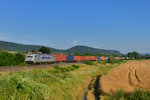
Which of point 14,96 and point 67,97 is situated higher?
point 14,96

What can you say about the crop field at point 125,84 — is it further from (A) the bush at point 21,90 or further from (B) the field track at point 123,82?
(A) the bush at point 21,90

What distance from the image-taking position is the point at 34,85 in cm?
883

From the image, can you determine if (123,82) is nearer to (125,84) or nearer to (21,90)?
(125,84)

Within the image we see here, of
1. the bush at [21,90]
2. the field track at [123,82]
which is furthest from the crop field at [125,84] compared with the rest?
the bush at [21,90]

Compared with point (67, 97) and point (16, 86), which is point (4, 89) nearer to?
point (16, 86)

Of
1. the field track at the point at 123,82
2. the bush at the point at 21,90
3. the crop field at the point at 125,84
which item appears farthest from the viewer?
the field track at the point at 123,82

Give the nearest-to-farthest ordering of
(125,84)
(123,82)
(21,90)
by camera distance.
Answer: (21,90), (125,84), (123,82)

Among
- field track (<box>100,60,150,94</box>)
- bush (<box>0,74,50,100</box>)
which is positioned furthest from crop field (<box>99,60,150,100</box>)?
bush (<box>0,74,50,100</box>)

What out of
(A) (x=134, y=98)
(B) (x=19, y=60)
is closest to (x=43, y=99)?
(A) (x=134, y=98)

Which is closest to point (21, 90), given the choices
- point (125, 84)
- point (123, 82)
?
point (125, 84)

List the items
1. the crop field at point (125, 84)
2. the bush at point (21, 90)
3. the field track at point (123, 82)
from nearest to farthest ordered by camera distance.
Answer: the bush at point (21, 90) < the crop field at point (125, 84) < the field track at point (123, 82)

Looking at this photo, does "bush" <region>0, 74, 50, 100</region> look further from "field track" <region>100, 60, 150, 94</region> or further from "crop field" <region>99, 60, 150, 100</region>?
"field track" <region>100, 60, 150, 94</region>

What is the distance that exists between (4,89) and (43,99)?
101 inches

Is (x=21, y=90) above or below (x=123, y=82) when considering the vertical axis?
above
